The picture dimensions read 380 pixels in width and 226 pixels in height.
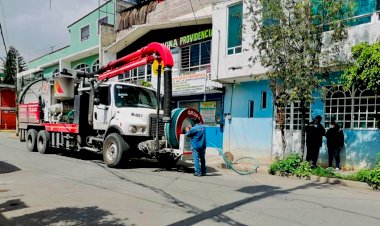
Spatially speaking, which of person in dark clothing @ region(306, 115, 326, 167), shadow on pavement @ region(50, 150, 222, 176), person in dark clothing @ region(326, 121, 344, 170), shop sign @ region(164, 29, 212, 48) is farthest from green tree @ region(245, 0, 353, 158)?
shop sign @ region(164, 29, 212, 48)

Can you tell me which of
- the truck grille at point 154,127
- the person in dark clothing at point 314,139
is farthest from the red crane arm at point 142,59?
the person in dark clothing at point 314,139

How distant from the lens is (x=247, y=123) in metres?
16.5

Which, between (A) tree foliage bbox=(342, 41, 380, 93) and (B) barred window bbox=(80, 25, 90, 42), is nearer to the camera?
(A) tree foliage bbox=(342, 41, 380, 93)

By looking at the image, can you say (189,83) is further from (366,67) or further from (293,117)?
(366,67)

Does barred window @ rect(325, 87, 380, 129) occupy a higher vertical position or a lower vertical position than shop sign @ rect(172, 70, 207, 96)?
lower

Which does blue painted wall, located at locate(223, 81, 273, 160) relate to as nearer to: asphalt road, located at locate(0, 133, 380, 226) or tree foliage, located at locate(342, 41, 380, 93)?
asphalt road, located at locate(0, 133, 380, 226)

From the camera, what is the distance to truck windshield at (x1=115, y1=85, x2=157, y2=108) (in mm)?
12070

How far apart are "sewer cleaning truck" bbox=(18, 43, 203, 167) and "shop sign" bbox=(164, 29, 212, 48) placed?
659 centimetres

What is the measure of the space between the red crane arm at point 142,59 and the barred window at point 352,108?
19.2ft

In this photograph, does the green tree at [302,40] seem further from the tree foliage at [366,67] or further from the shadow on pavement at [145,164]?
the shadow on pavement at [145,164]

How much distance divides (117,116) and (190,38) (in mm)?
9556

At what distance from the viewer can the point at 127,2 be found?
2859 centimetres

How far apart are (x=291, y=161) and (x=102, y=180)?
18.4 feet

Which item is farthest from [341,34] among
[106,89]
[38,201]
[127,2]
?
[127,2]
